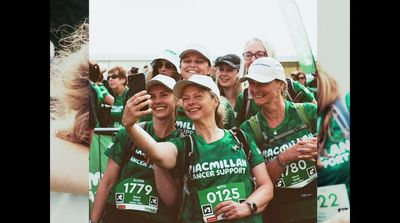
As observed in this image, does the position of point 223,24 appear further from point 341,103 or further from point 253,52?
point 341,103

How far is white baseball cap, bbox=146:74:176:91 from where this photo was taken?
4996mm

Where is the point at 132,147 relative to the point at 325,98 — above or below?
below

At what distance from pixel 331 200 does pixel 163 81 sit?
186 cm

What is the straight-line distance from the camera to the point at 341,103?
5184 millimetres

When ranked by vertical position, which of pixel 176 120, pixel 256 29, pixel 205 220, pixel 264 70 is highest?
pixel 256 29

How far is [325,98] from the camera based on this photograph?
5168 millimetres

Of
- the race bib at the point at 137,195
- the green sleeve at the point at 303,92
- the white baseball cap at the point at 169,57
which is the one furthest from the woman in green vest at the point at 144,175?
the green sleeve at the point at 303,92

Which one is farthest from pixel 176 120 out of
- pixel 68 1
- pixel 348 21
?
pixel 348 21

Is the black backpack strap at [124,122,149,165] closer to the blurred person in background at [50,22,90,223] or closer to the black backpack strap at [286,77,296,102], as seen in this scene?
the blurred person in background at [50,22,90,223]

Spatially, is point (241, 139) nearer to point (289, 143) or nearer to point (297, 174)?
point (289, 143)

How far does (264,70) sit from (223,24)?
0.54 metres

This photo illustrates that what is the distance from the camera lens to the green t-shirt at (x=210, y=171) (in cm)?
499

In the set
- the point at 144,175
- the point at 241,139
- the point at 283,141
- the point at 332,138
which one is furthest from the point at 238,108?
the point at 144,175

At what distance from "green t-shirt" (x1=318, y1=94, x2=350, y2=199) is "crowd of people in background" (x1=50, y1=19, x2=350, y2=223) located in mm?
82
